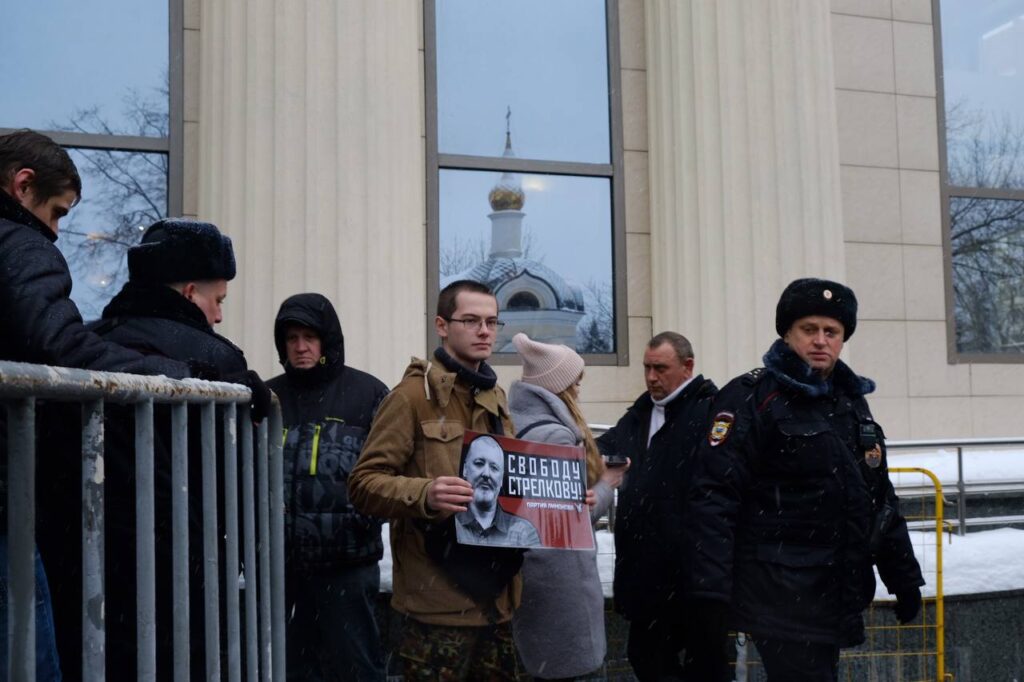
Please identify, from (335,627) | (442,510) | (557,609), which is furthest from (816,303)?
(335,627)

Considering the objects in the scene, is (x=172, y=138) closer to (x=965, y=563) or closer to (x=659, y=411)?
(x=659, y=411)

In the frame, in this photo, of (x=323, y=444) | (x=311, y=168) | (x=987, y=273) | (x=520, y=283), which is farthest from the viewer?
(x=987, y=273)

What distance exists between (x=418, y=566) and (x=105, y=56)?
4.94 meters

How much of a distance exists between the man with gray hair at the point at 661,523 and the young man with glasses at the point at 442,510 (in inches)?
56.0

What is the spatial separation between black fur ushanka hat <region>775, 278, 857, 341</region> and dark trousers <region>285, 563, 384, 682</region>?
2.00 meters

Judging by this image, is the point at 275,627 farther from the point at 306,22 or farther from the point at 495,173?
the point at 495,173

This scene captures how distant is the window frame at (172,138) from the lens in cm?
739

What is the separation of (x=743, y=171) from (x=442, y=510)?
502 cm

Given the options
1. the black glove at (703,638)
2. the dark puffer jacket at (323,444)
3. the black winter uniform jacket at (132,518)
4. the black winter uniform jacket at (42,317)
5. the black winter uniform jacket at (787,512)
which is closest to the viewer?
the black winter uniform jacket at (42,317)

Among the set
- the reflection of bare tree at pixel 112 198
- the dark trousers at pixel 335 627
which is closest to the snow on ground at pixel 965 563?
the dark trousers at pixel 335 627

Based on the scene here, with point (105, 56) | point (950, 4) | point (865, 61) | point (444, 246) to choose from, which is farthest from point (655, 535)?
point (950, 4)

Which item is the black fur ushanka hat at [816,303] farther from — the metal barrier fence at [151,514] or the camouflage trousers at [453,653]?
the metal barrier fence at [151,514]

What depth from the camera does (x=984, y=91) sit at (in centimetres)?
963

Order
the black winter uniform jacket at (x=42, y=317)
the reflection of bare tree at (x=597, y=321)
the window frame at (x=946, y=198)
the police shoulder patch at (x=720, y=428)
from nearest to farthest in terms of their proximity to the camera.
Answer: the black winter uniform jacket at (x=42, y=317)
the police shoulder patch at (x=720, y=428)
the reflection of bare tree at (x=597, y=321)
the window frame at (x=946, y=198)
